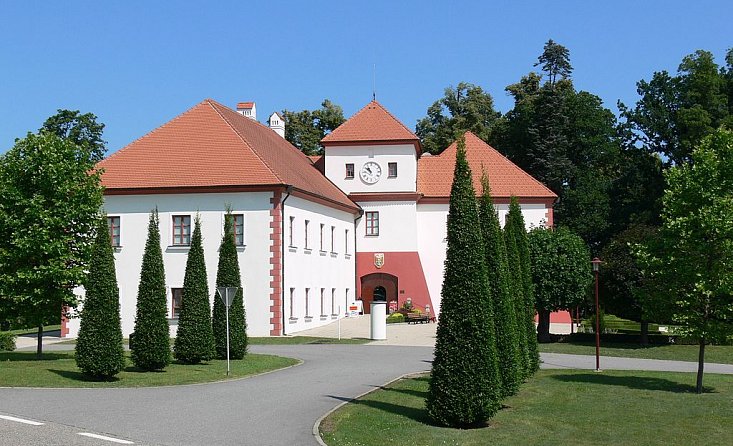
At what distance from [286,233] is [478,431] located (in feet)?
85.3

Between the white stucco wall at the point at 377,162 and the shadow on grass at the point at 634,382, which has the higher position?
the white stucco wall at the point at 377,162

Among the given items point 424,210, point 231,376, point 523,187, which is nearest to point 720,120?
point 523,187

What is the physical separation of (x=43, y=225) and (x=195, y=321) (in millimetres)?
5891

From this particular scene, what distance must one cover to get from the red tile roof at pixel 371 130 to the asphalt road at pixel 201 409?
87.3ft

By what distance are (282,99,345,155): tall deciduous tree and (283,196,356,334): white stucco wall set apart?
25296mm

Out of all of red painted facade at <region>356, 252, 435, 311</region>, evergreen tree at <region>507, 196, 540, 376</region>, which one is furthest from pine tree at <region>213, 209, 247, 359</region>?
red painted facade at <region>356, 252, 435, 311</region>

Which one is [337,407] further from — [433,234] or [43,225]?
[433,234]

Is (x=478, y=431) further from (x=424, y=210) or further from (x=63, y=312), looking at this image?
(x=424, y=210)

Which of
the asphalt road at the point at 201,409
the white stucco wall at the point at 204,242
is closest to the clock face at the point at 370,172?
the white stucco wall at the point at 204,242

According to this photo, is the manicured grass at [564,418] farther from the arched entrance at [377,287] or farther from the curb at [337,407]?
the arched entrance at [377,287]

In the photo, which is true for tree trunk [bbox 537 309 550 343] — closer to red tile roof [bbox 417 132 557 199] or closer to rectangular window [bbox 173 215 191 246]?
red tile roof [bbox 417 132 557 199]

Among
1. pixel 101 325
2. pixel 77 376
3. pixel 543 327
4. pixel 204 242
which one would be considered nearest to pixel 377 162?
pixel 204 242

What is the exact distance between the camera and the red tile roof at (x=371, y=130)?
1993 inches

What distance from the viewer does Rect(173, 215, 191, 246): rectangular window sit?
1558 inches
